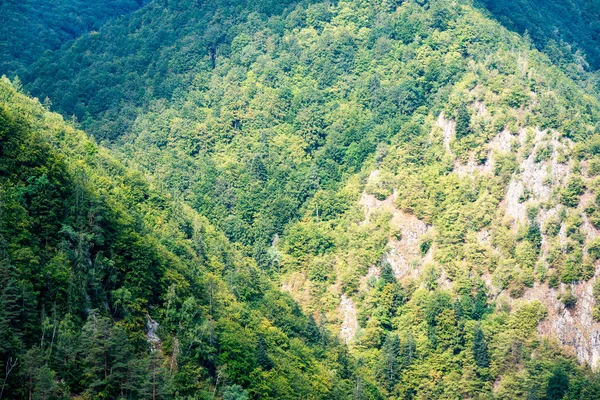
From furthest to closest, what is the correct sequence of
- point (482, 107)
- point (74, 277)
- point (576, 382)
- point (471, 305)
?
point (482, 107)
point (471, 305)
point (576, 382)
point (74, 277)

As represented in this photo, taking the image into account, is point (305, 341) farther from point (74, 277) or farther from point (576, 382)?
point (74, 277)

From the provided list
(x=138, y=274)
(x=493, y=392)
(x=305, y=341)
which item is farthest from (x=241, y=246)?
(x=138, y=274)

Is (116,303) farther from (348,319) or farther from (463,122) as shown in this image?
(463,122)

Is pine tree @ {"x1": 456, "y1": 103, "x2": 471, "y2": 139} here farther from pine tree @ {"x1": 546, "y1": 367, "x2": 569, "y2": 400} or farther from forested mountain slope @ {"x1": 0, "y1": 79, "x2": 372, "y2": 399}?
pine tree @ {"x1": 546, "y1": 367, "x2": 569, "y2": 400}

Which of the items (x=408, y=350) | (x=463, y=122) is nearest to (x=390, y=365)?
(x=408, y=350)

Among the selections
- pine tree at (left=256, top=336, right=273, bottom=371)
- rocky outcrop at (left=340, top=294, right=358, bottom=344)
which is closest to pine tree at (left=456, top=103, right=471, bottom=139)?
rocky outcrop at (left=340, top=294, right=358, bottom=344)
